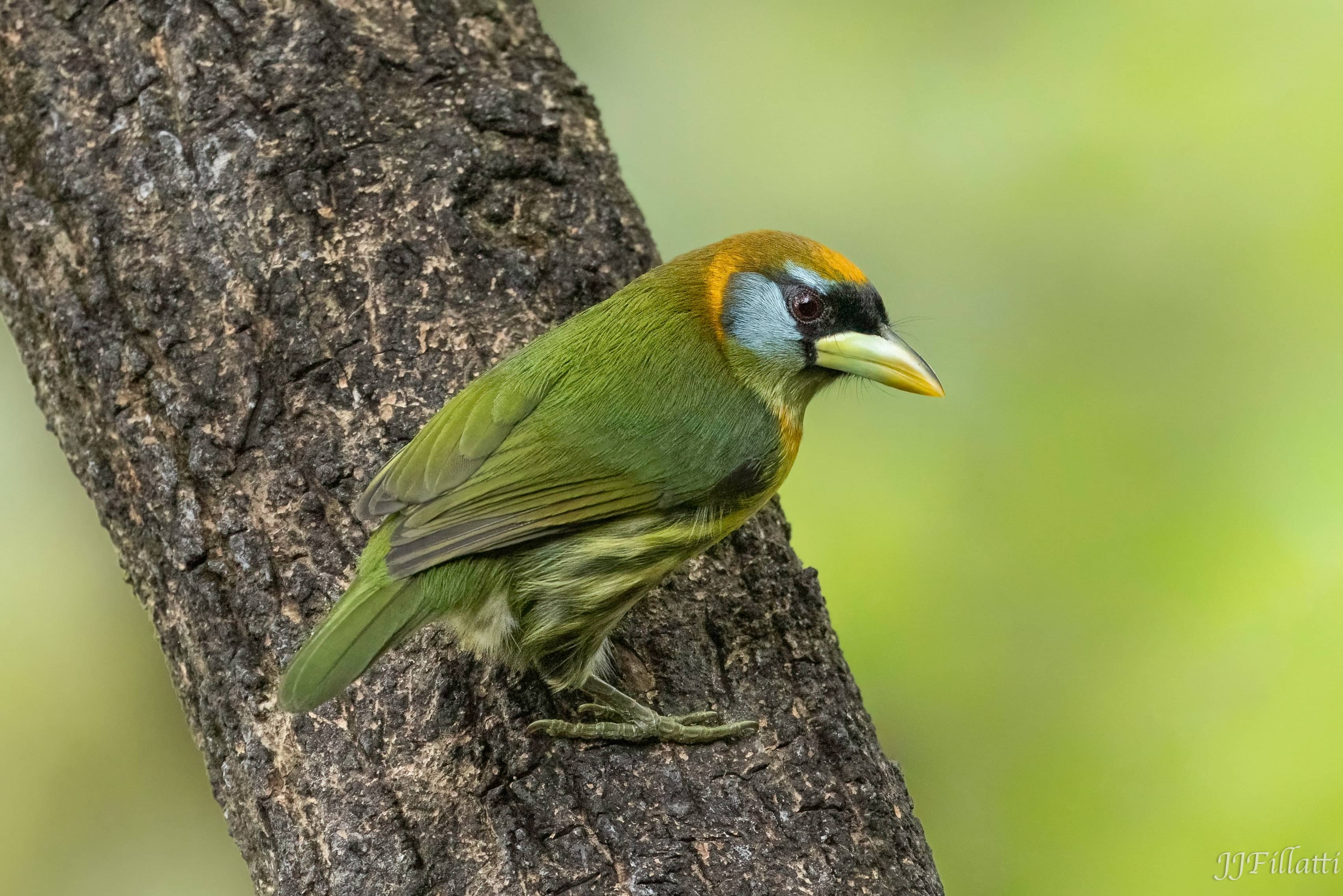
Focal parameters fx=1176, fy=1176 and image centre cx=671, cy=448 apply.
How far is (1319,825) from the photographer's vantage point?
334 centimetres

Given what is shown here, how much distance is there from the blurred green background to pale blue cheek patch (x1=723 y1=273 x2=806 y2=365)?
5.22ft

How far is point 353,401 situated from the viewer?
2.62m

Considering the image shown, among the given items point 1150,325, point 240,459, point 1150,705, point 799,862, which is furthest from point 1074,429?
point 240,459

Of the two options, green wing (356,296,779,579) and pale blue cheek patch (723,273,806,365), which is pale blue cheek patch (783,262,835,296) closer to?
pale blue cheek patch (723,273,806,365)

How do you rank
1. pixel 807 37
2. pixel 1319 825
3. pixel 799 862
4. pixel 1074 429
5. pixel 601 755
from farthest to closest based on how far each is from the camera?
pixel 807 37 < pixel 1074 429 < pixel 1319 825 < pixel 601 755 < pixel 799 862

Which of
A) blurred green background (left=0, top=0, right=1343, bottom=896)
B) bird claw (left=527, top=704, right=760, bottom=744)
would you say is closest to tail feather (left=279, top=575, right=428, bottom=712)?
bird claw (left=527, top=704, right=760, bottom=744)

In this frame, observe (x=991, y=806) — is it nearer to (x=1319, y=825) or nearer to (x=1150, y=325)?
(x=1319, y=825)

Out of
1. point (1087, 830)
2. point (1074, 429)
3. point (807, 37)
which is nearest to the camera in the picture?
point (1087, 830)

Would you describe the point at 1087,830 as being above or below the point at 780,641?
below

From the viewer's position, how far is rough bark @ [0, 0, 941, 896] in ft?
7.16

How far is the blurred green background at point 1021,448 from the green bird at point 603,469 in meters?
1.60

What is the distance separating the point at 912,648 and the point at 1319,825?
1260 mm

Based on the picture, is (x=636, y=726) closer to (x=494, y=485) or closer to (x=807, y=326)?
(x=494, y=485)
